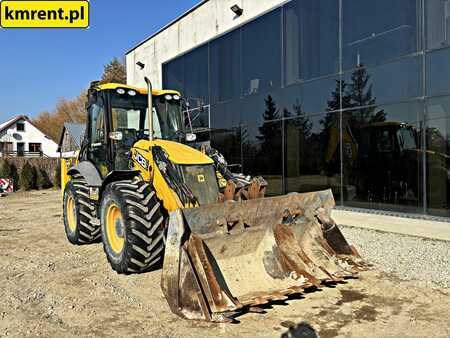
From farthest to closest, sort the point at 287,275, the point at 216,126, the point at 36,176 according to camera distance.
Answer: the point at 36,176 → the point at 216,126 → the point at 287,275

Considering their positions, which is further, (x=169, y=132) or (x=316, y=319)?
(x=169, y=132)

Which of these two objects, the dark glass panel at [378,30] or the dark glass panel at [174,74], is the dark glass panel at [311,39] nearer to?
the dark glass panel at [378,30]

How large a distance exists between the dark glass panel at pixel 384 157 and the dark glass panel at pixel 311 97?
0.65m

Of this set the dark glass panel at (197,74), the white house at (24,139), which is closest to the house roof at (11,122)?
the white house at (24,139)

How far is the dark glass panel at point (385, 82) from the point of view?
28.8 ft

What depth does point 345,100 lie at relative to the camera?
1033cm

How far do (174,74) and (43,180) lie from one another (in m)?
13.2

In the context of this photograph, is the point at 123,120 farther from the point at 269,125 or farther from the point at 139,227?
the point at 269,125

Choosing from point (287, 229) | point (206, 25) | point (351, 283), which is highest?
point (206, 25)

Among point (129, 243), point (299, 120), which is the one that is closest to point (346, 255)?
point (129, 243)

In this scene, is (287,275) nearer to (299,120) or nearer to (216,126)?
(299,120)

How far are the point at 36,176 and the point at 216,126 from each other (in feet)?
50.9

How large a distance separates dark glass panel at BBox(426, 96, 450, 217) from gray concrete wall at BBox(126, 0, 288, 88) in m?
5.57

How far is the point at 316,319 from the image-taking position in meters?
4.16
